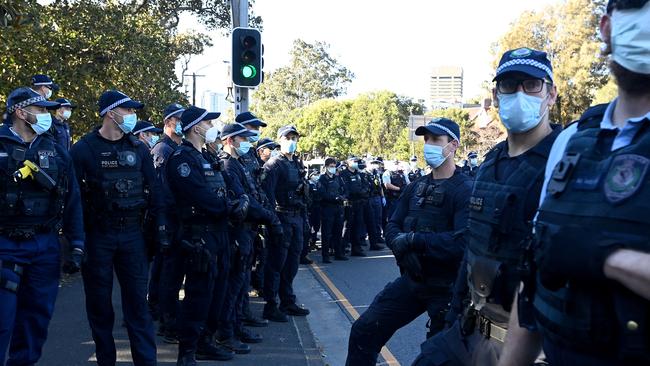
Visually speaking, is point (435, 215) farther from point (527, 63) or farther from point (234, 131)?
point (234, 131)

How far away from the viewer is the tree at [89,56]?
9797 mm

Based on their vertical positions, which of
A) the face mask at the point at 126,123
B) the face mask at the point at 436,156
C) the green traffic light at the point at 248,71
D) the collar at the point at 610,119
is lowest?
the face mask at the point at 436,156

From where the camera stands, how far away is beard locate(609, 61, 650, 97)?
1848mm

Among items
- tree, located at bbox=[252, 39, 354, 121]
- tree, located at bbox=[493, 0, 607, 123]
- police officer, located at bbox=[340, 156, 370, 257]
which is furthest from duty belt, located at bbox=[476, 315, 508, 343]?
tree, located at bbox=[252, 39, 354, 121]

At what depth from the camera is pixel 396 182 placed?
17672mm

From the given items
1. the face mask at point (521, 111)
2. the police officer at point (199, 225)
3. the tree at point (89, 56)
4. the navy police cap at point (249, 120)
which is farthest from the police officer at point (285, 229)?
the face mask at point (521, 111)

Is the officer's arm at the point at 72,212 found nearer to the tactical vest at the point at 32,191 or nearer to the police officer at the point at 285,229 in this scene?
the tactical vest at the point at 32,191

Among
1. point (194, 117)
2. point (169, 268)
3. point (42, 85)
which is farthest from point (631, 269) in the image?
point (42, 85)

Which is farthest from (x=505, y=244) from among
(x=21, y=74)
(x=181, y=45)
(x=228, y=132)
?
(x=181, y=45)

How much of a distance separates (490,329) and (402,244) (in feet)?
4.56

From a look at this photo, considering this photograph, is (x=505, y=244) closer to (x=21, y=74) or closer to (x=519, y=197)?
(x=519, y=197)

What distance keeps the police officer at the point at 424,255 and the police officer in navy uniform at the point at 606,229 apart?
2.23 meters

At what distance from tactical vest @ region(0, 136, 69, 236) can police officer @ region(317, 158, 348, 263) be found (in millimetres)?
8157

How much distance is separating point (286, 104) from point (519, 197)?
67.2 m
